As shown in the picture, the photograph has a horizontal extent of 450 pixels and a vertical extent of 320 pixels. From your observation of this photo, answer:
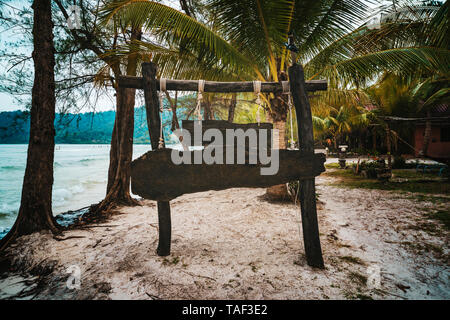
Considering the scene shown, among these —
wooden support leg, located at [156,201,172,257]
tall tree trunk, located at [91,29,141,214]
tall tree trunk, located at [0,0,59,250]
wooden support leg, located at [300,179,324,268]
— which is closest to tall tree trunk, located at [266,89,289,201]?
wooden support leg, located at [300,179,324,268]

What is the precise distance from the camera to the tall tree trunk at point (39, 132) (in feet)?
9.39

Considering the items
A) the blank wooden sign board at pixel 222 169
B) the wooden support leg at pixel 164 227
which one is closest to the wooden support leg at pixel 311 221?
the blank wooden sign board at pixel 222 169

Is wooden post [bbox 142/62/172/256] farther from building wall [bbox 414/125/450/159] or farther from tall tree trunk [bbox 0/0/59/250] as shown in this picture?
building wall [bbox 414/125/450/159]

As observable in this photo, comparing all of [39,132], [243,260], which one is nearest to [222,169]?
[243,260]

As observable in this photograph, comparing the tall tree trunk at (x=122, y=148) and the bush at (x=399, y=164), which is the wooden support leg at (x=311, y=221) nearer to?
the tall tree trunk at (x=122, y=148)

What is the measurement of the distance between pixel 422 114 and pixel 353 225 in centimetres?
1321

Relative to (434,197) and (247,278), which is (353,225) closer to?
(247,278)

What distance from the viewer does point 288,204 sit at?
450 centimetres

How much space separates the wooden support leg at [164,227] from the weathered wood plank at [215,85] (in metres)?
1.41

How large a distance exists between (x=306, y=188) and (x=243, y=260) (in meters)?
1.16

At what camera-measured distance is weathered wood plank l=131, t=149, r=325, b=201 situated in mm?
1954

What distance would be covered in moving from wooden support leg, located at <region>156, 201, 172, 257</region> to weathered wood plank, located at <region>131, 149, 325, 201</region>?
299 mm

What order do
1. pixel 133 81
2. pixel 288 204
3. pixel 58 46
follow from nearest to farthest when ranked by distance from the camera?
pixel 133 81
pixel 58 46
pixel 288 204

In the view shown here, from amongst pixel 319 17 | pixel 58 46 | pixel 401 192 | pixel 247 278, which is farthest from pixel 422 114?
pixel 58 46
